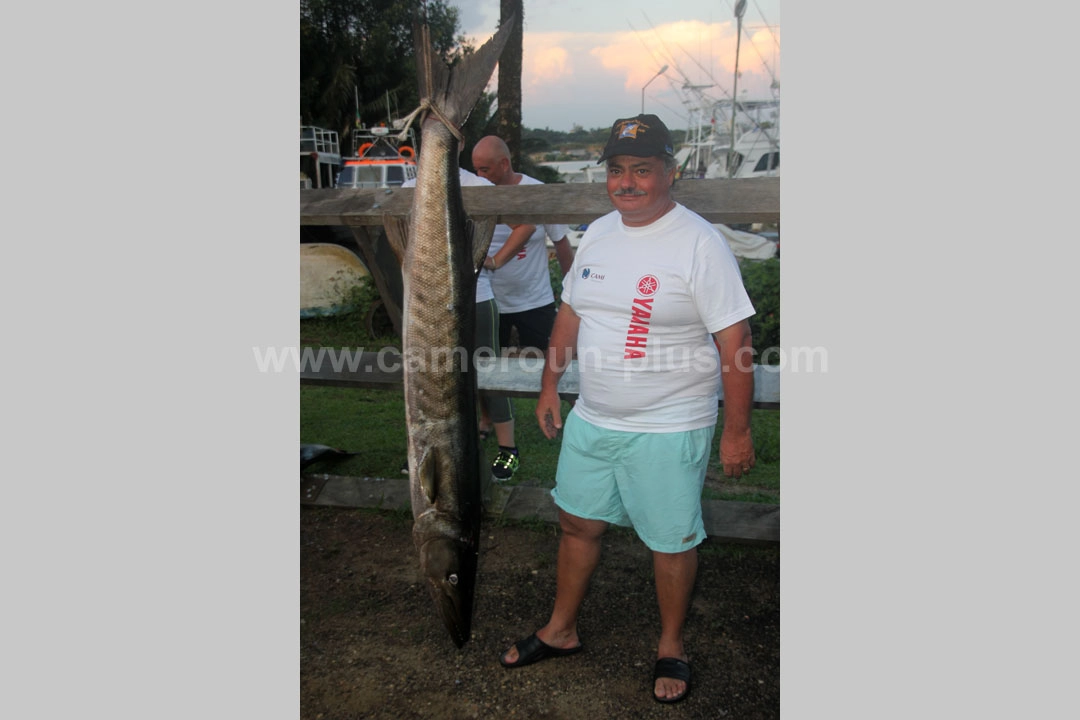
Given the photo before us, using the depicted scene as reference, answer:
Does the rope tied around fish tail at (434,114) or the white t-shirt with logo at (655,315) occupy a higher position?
the rope tied around fish tail at (434,114)

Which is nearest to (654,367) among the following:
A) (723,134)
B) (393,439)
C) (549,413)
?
(549,413)

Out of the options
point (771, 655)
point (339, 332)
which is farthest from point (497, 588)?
point (339, 332)

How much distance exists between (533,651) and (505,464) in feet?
5.27

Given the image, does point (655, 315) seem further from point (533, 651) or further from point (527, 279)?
point (527, 279)

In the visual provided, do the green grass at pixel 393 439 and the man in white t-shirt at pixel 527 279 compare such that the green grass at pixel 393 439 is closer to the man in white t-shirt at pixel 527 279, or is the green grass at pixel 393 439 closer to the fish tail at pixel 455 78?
the man in white t-shirt at pixel 527 279

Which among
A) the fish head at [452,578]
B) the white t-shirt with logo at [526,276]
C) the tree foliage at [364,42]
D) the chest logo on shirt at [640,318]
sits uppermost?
the tree foliage at [364,42]

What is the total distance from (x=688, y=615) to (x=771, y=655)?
0.36 meters

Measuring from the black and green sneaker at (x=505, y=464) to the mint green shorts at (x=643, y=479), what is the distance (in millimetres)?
1697

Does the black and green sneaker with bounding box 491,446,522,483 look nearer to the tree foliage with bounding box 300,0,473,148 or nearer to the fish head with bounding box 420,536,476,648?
the fish head with bounding box 420,536,476,648

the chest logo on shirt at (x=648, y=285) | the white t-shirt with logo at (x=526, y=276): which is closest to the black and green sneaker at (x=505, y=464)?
the white t-shirt with logo at (x=526, y=276)

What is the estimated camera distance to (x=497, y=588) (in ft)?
10.2

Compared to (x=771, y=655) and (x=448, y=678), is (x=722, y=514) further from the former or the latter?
(x=448, y=678)

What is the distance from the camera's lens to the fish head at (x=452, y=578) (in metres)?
2.37

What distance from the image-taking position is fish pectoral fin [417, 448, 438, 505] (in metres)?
2.32
